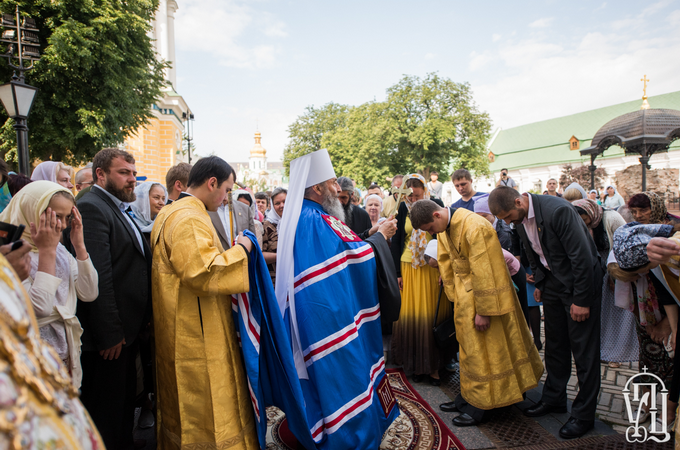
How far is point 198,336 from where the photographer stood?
2537 millimetres

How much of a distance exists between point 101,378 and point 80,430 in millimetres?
2524

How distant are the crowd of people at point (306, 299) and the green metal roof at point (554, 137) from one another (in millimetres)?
45121

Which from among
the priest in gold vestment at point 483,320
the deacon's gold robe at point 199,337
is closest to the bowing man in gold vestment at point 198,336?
the deacon's gold robe at point 199,337

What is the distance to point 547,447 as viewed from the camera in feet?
10.2

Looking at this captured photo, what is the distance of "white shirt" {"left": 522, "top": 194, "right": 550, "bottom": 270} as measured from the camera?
3.50 m

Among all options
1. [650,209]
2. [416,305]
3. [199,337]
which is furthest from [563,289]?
[199,337]

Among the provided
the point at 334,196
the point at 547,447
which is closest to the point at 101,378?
the point at 334,196

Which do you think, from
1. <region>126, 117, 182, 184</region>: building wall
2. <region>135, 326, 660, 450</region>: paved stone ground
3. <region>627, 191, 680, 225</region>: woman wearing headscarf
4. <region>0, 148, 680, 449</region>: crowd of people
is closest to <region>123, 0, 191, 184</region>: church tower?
<region>126, 117, 182, 184</region>: building wall

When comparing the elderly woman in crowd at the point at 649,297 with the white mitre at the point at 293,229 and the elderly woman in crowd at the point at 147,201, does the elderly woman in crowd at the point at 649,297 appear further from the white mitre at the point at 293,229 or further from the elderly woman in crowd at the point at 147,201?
the elderly woman in crowd at the point at 147,201

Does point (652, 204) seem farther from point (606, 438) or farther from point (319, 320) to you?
point (319, 320)

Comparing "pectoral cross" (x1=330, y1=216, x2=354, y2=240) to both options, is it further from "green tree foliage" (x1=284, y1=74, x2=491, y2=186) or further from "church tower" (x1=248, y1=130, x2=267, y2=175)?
"church tower" (x1=248, y1=130, x2=267, y2=175)

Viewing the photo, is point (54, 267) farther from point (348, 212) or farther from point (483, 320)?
point (348, 212)

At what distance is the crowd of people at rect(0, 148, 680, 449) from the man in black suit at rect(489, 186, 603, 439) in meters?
0.01

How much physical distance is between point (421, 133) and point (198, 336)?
1083 inches
